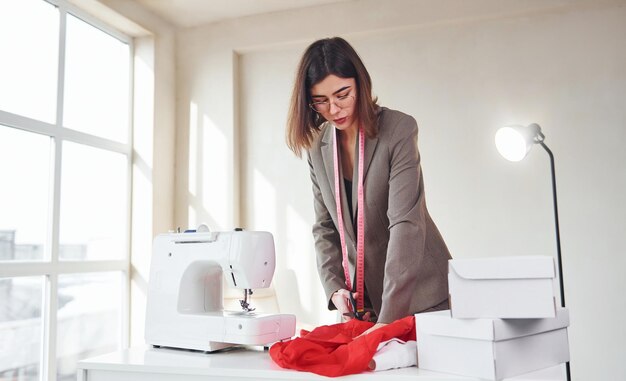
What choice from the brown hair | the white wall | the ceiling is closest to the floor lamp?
the white wall

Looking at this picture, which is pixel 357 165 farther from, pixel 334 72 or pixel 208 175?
pixel 208 175

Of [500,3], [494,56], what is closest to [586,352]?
[494,56]

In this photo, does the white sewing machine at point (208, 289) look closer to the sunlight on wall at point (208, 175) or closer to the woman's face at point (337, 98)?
the woman's face at point (337, 98)

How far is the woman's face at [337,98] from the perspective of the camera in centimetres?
172

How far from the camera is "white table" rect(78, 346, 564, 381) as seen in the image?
1.17m

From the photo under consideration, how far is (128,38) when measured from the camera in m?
4.34

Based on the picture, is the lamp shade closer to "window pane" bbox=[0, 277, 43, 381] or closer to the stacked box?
the stacked box

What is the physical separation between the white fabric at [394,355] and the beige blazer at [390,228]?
28 centimetres

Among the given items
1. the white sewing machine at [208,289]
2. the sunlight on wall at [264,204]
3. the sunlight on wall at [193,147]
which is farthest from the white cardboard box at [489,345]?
the sunlight on wall at [193,147]

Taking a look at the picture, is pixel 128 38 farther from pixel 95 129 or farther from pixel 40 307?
pixel 40 307

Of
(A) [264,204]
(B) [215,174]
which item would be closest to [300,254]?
(A) [264,204]

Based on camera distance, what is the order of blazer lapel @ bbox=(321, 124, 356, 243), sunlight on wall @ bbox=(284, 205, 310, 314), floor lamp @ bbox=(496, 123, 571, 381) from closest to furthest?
1. blazer lapel @ bbox=(321, 124, 356, 243)
2. floor lamp @ bbox=(496, 123, 571, 381)
3. sunlight on wall @ bbox=(284, 205, 310, 314)

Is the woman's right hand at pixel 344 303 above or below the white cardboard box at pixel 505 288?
below

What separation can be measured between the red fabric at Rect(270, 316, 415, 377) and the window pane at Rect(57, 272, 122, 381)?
2.70m
